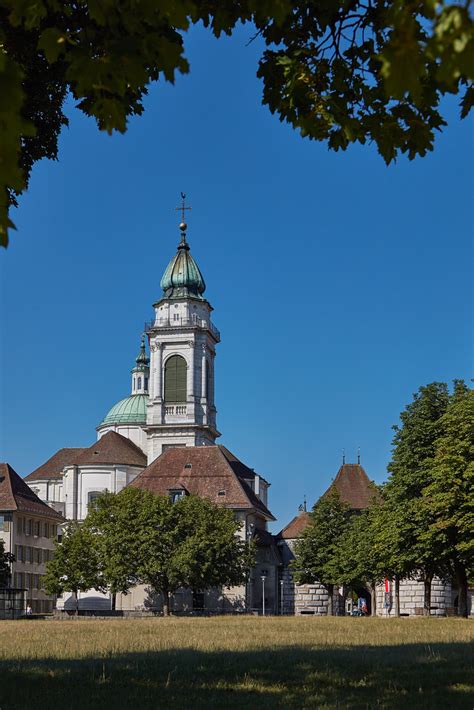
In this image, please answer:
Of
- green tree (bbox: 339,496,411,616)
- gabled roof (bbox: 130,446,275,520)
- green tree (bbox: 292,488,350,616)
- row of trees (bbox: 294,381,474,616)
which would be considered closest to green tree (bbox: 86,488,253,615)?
green tree (bbox: 292,488,350,616)

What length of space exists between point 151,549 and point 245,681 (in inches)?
2325

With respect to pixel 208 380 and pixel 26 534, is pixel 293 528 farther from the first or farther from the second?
pixel 26 534

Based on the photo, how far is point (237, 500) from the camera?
3435 inches

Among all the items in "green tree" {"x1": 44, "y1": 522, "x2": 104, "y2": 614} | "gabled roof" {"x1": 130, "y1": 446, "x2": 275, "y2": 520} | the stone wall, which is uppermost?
"gabled roof" {"x1": 130, "y1": 446, "x2": 275, "y2": 520}

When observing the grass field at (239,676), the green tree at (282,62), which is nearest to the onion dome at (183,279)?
the grass field at (239,676)

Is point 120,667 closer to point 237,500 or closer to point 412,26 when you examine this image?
point 412,26

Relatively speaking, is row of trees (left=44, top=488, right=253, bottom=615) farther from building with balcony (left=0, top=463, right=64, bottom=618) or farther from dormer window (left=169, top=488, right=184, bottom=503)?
dormer window (left=169, top=488, right=184, bottom=503)

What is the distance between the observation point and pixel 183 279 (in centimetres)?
11288

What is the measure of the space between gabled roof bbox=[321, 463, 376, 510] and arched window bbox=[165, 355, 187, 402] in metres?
20.7

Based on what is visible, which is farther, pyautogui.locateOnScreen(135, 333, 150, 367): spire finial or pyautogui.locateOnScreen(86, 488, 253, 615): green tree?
pyautogui.locateOnScreen(135, 333, 150, 367): spire finial

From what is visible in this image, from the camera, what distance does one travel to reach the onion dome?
112 metres

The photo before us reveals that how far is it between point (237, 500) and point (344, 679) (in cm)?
7422

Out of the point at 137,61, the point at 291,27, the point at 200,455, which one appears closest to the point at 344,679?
the point at 291,27

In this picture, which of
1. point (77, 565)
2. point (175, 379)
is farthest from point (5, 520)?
point (175, 379)
